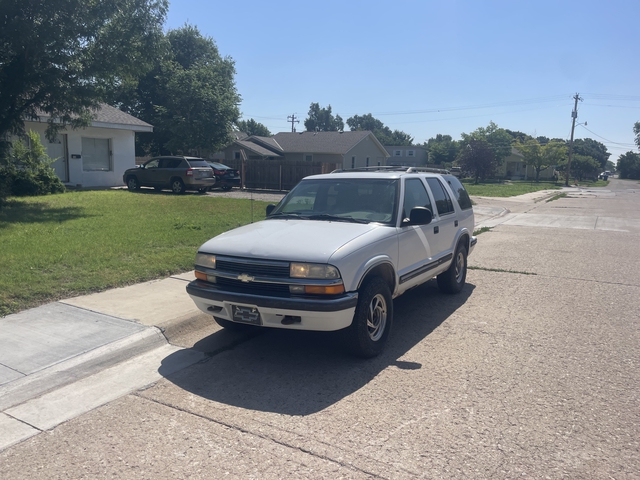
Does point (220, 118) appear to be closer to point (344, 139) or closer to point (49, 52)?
point (344, 139)

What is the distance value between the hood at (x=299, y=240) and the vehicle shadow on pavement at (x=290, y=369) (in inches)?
35.5

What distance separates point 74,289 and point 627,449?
630 cm

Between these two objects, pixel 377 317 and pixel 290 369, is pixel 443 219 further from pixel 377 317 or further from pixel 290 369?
pixel 290 369

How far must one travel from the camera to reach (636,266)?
403 inches

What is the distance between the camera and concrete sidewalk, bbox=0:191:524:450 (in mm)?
4242

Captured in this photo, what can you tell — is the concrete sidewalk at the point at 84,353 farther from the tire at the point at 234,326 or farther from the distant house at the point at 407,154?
the distant house at the point at 407,154

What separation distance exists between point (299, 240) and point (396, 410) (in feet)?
5.92

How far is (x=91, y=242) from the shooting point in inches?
371

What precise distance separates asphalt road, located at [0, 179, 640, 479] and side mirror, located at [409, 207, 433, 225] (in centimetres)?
130

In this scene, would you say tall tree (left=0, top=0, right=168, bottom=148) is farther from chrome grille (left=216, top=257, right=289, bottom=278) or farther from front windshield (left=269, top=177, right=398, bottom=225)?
chrome grille (left=216, top=257, right=289, bottom=278)

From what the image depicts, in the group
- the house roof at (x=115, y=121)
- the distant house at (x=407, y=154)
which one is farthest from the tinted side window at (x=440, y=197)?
the distant house at (x=407, y=154)

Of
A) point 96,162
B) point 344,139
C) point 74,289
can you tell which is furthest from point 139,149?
point 74,289

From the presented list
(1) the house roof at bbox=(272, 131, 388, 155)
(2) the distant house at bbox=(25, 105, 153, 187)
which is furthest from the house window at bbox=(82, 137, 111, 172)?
(1) the house roof at bbox=(272, 131, 388, 155)

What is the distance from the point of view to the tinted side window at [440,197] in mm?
7152
